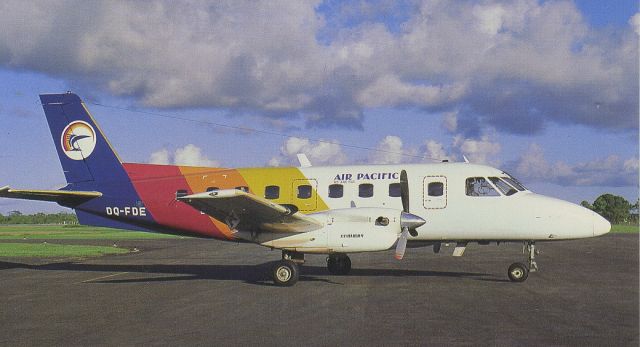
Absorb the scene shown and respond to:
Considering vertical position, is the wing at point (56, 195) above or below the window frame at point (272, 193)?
below

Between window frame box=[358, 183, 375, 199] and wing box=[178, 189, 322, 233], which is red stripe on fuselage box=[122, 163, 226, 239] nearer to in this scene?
wing box=[178, 189, 322, 233]

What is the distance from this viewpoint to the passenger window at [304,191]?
1708 centimetres

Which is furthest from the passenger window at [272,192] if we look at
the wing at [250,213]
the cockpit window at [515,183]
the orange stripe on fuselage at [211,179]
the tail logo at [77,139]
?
the cockpit window at [515,183]

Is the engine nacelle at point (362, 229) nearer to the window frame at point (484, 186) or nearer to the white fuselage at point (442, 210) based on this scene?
the white fuselage at point (442, 210)

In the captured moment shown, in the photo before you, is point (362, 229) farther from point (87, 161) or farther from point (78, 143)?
point (78, 143)

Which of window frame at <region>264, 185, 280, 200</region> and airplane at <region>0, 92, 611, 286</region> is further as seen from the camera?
window frame at <region>264, 185, 280, 200</region>

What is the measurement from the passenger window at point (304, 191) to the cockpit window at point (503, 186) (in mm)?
5266

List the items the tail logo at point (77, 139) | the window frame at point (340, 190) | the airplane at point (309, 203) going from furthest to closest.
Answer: the tail logo at point (77, 139) < the window frame at point (340, 190) < the airplane at point (309, 203)

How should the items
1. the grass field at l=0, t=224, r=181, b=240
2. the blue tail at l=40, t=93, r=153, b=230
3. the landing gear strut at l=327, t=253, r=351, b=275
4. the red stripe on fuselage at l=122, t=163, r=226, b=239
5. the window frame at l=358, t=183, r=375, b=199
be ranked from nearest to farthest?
the window frame at l=358, t=183, r=375, b=199, the red stripe on fuselage at l=122, t=163, r=226, b=239, the landing gear strut at l=327, t=253, r=351, b=275, the blue tail at l=40, t=93, r=153, b=230, the grass field at l=0, t=224, r=181, b=240

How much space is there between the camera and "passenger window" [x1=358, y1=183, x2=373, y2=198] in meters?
16.6

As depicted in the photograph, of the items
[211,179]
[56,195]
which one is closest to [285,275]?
[211,179]

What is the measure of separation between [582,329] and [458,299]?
3537 millimetres

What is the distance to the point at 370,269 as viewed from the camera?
2000 centimetres

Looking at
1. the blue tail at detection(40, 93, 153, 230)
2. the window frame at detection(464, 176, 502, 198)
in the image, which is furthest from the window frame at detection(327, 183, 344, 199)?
the blue tail at detection(40, 93, 153, 230)
